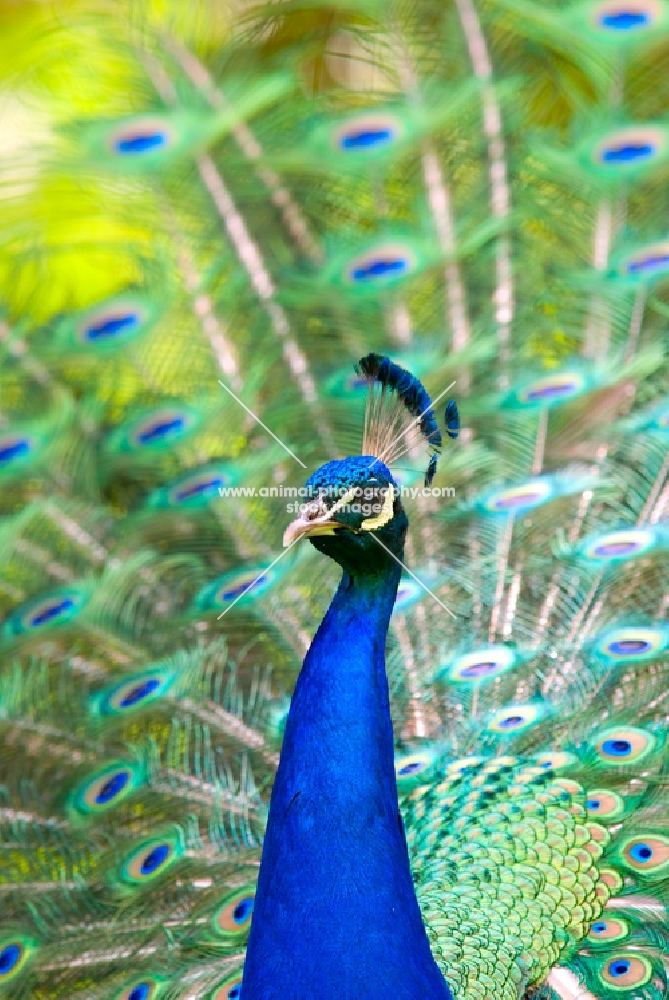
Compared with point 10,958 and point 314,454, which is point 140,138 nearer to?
point 314,454

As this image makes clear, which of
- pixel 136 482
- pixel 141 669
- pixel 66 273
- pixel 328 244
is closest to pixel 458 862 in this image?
pixel 141 669

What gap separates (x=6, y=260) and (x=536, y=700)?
3.74 feet

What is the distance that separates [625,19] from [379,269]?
548mm

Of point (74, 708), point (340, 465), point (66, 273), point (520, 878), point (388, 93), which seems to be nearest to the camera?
point (340, 465)

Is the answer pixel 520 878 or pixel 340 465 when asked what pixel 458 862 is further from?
pixel 340 465

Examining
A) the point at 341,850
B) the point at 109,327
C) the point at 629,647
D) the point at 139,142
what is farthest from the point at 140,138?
the point at 341,850

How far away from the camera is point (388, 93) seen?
1.94 m

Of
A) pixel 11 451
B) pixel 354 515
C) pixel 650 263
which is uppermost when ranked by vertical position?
pixel 650 263

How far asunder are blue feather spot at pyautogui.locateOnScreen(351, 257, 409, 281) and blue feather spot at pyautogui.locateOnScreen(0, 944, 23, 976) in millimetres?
1129

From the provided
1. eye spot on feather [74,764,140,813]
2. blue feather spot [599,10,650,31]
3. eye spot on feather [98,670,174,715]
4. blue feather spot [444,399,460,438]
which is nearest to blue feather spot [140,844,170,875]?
eye spot on feather [74,764,140,813]

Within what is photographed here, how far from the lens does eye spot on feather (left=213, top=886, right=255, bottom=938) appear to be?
1.48 metres

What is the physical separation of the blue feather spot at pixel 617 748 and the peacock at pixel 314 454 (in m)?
0.01

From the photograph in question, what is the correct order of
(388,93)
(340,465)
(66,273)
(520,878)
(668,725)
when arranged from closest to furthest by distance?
(340,465) → (520,878) → (668,725) → (388,93) → (66,273)

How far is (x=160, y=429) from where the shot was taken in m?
1.94
